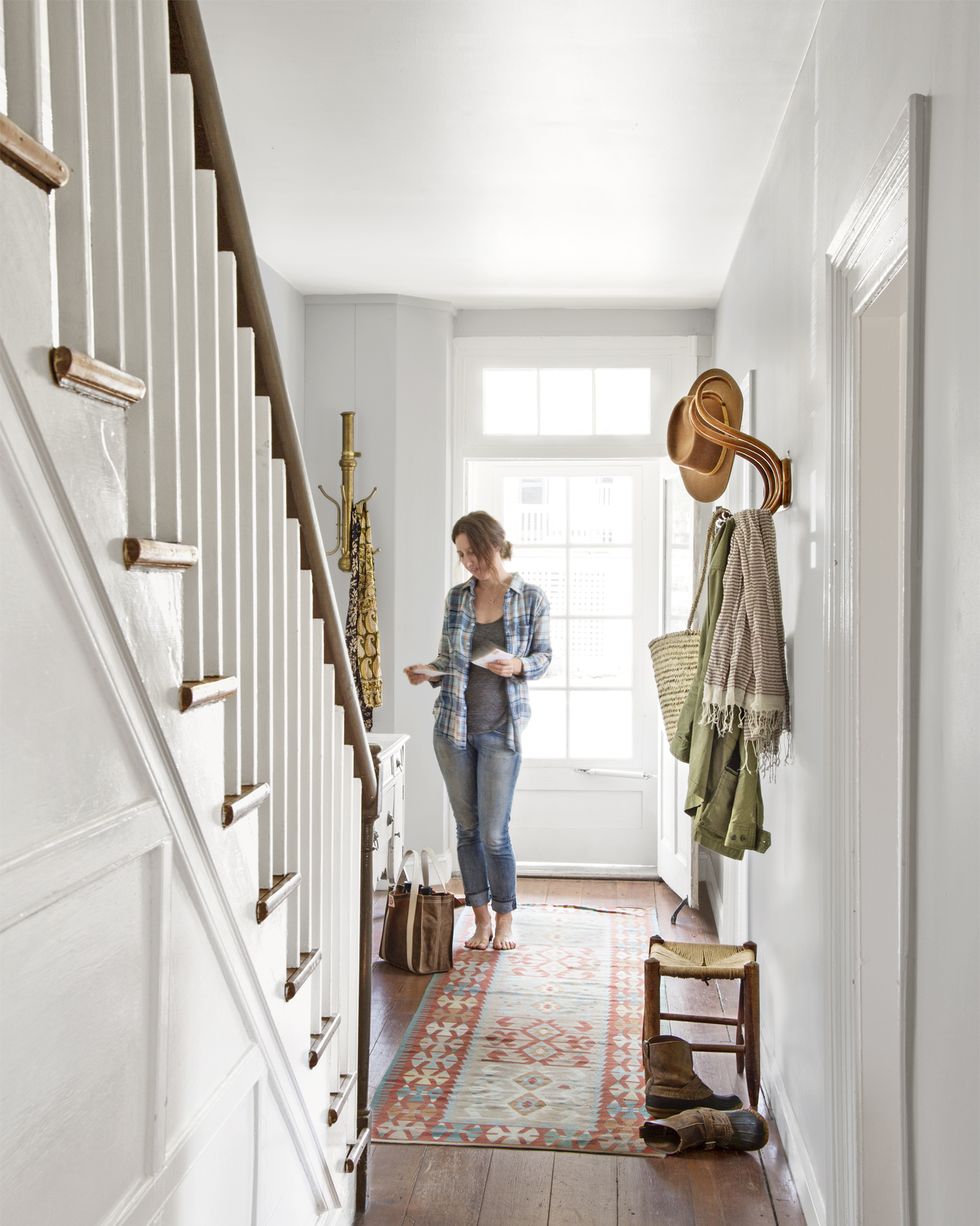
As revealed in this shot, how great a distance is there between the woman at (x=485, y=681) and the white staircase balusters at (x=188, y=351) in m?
2.61

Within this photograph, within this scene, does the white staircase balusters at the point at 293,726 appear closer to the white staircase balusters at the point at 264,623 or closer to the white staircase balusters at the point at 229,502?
the white staircase balusters at the point at 264,623

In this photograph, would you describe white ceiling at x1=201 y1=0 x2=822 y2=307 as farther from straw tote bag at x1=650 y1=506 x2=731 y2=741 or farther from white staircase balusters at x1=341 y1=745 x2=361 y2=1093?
white staircase balusters at x1=341 y1=745 x2=361 y2=1093

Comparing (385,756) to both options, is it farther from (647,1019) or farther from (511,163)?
(511,163)

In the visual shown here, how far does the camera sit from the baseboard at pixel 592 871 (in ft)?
17.8

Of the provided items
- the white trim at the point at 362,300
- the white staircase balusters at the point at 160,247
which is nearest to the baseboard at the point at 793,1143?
the white staircase balusters at the point at 160,247

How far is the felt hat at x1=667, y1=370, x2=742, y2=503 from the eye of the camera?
300cm

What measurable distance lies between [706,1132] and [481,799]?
157 centimetres

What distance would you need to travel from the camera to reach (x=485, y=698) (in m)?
4.09

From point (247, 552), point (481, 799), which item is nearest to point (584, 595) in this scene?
point (481, 799)

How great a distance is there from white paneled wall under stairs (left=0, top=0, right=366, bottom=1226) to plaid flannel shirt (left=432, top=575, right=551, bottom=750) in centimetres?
216

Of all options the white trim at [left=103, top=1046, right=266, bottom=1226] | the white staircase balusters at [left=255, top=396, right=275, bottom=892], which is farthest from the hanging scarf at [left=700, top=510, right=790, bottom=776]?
the white trim at [left=103, top=1046, right=266, bottom=1226]

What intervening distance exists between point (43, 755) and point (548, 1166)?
206 cm

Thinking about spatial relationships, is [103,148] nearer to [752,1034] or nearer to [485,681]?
[752,1034]

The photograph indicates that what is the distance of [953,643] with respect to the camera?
1323 mm
